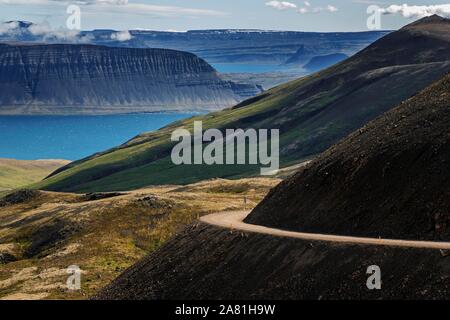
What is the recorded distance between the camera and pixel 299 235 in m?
64.8

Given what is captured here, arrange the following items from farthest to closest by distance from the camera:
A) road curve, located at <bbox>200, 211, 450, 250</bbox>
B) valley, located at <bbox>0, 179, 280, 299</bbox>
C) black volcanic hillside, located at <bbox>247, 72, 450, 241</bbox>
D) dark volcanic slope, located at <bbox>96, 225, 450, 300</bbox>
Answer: valley, located at <bbox>0, 179, 280, 299</bbox>, black volcanic hillside, located at <bbox>247, 72, 450, 241</bbox>, road curve, located at <bbox>200, 211, 450, 250</bbox>, dark volcanic slope, located at <bbox>96, 225, 450, 300</bbox>

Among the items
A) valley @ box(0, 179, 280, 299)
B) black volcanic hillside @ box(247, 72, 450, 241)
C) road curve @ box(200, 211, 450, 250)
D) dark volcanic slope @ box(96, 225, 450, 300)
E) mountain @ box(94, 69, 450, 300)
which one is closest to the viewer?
dark volcanic slope @ box(96, 225, 450, 300)

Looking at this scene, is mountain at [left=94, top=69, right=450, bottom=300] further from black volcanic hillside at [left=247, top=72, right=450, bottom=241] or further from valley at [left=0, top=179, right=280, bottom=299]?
valley at [left=0, top=179, right=280, bottom=299]

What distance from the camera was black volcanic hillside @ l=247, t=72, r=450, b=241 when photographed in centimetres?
6025

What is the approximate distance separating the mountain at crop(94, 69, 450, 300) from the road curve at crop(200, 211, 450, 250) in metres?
0.61

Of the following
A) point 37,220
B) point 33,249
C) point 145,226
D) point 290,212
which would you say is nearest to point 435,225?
point 290,212

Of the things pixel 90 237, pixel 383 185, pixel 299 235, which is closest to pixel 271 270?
pixel 299 235

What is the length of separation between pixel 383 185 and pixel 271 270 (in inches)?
397

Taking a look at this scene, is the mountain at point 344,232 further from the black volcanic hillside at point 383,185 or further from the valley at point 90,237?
the valley at point 90,237

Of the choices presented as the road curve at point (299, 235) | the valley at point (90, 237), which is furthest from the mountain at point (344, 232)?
the valley at point (90, 237)

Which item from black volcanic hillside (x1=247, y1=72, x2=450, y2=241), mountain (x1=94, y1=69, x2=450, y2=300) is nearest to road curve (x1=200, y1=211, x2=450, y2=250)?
mountain (x1=94, y1=69, x2=450, y2=300)

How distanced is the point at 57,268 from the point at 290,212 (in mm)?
55485
